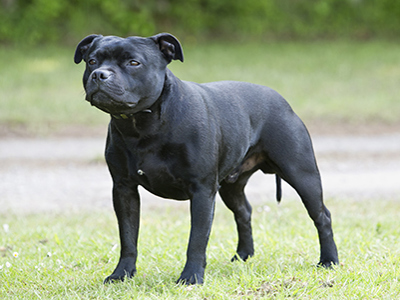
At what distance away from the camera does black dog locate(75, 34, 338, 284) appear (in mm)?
3885

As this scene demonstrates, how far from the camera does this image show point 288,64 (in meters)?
18.2

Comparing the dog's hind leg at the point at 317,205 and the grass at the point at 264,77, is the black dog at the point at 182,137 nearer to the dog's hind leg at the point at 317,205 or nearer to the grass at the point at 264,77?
the dog's hind leg at the point at 317,205

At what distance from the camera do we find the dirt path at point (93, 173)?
814 cm

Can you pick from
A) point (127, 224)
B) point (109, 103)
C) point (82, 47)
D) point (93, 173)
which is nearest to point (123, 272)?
point (127, 224)

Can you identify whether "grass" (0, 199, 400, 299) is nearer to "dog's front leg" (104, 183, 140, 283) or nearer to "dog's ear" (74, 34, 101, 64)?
"dog's front leg" (104, 183, 140, 283)

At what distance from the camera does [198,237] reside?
13.9ft

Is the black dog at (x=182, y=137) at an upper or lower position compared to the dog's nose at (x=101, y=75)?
lower

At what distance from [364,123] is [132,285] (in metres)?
9.51

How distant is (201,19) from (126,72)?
18.7 m

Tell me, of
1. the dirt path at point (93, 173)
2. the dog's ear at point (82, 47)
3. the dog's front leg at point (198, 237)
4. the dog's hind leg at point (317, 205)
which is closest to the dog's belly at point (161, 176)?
the dog's front leg at point (198, 237)

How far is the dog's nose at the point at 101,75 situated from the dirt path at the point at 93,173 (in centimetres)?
427

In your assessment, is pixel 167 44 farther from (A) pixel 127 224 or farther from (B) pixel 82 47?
(A) pixel 127 224

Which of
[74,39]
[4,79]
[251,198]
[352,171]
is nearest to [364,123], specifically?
[352,171]

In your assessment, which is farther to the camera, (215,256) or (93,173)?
(93,173)
